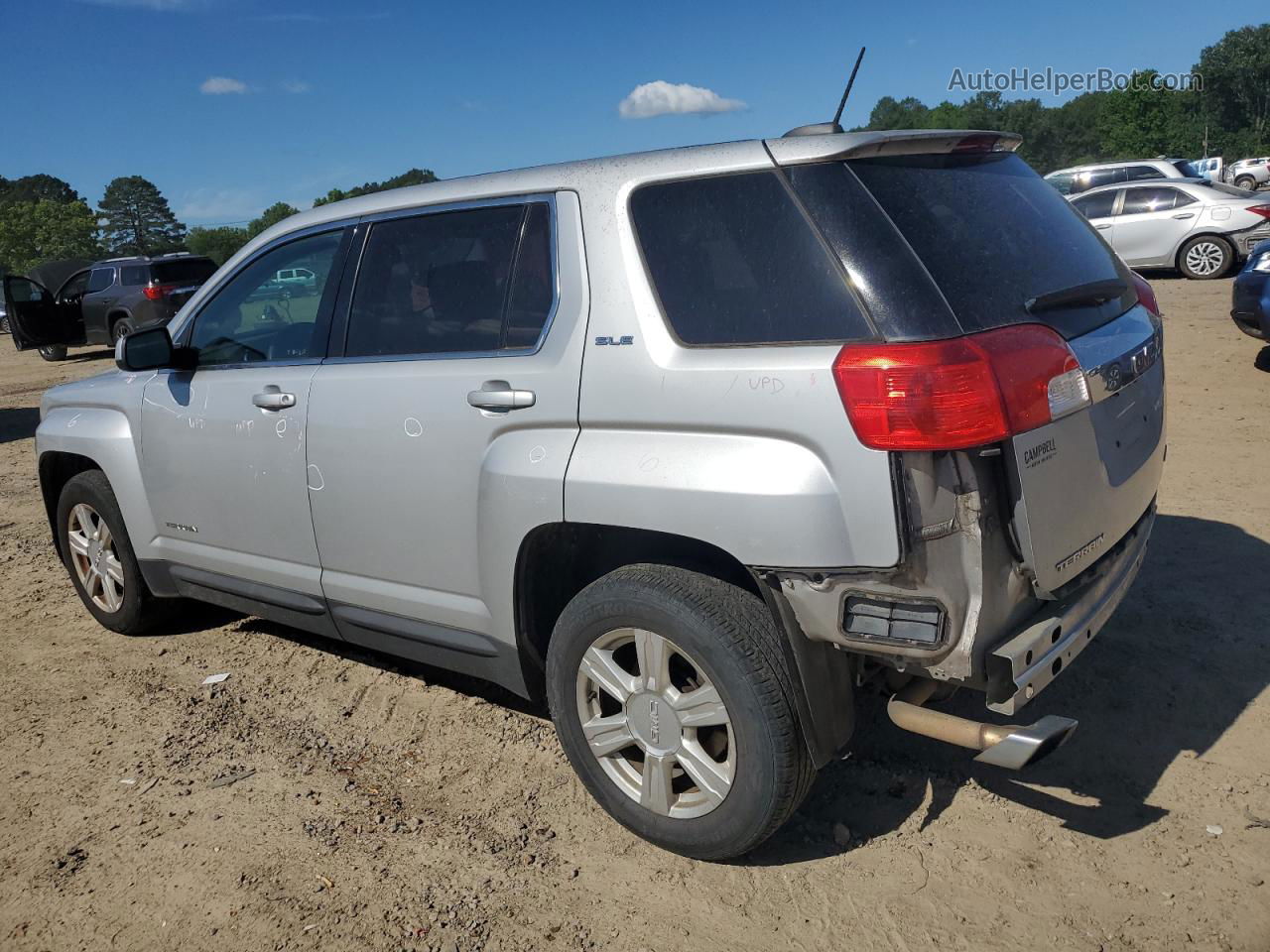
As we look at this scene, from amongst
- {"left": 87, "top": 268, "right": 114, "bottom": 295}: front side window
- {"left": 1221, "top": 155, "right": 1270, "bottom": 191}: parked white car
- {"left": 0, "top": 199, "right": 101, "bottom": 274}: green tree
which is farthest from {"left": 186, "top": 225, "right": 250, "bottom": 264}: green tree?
{"left": 1221, "top": 155, "right": 1270, "bottom": 191}: parked white car

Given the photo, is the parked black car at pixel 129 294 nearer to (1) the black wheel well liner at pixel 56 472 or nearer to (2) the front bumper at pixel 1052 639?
(1) the black wheel well liner at pixel 56 472

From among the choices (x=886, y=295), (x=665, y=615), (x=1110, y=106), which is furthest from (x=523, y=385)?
(x=1110, y=106)

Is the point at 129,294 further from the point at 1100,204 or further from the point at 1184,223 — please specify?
the point at 1184,223

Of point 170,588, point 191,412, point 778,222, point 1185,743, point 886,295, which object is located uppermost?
point 778,222

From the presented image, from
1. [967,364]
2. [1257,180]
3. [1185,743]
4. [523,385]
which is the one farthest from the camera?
[1257,180]

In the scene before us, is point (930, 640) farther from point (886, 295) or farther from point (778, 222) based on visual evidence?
point (778, 222)

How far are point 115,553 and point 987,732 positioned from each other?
161 inches

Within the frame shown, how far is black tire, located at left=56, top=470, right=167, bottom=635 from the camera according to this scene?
15.4 feet

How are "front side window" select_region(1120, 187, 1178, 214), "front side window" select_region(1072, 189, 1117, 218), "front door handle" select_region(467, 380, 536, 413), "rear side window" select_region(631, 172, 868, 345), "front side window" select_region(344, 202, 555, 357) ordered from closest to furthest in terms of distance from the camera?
"rear side window" select_region(631, 172, 868, 345), "front door handle" select_region(467, 380, 536, 413), "front side window" select_region(344, 202, 555, 357), "front side window" select_region(1120, 187, 1178, 214), "front side window" select_region(1072, 189, 1117, 218)

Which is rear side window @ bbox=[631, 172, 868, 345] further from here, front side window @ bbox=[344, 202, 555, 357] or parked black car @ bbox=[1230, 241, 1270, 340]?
parked black car @ bbox=[1230, 241, 1270, 340]

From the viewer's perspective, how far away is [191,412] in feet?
13.6

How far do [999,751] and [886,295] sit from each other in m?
1.14

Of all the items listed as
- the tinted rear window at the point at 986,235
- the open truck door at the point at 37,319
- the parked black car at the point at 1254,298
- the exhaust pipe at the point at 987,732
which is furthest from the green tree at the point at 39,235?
the exhaust pipe at the point at 987,732

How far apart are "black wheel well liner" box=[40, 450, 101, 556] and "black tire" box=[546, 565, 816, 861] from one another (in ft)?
10.6
